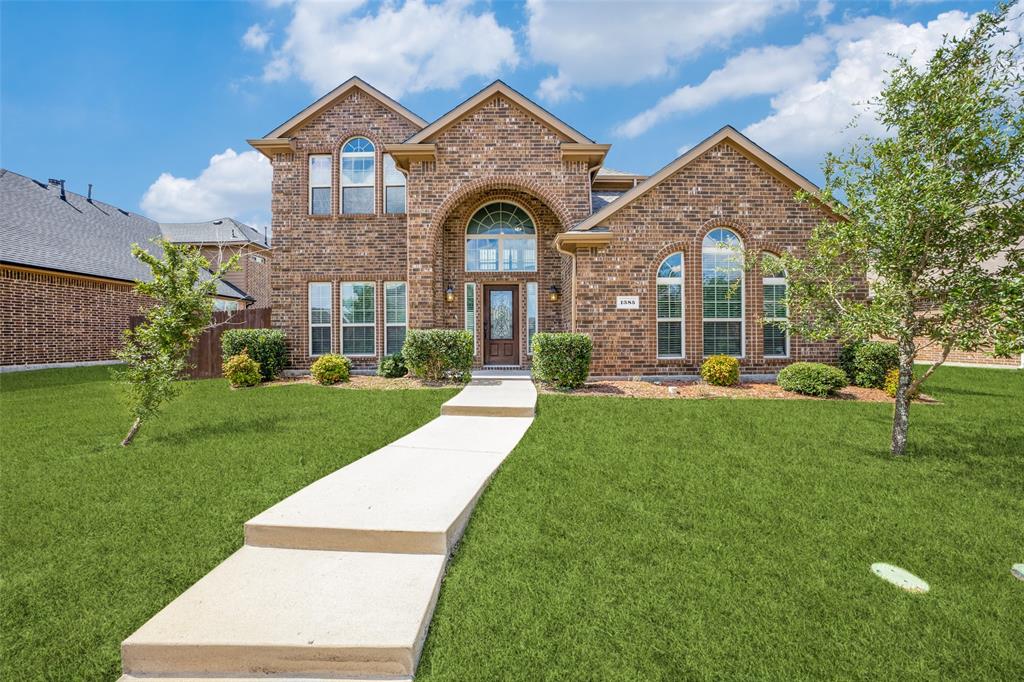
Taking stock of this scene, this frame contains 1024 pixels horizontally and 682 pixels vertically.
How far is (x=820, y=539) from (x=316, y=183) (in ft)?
45.6

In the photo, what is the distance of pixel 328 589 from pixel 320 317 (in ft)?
37.4

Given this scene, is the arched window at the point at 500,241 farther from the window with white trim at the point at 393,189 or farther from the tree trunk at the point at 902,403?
the tree trunk at the point at 902,403

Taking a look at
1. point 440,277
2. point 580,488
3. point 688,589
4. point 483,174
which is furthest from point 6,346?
point 688,589

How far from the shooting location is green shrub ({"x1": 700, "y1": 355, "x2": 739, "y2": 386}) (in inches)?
398

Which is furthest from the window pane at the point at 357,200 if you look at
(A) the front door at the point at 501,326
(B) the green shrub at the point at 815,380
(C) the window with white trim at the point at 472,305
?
(B) the green shrub at the point at 815,380

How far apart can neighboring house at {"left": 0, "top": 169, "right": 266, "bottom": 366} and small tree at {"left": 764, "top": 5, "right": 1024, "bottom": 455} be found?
48.2ft

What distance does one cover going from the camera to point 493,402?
25.2 ft

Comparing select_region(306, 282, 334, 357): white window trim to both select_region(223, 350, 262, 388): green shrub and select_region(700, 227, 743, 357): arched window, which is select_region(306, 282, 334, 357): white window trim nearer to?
select_region(223, 350, 262, 388): green shrub

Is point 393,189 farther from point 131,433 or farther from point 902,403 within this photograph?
point 902,403

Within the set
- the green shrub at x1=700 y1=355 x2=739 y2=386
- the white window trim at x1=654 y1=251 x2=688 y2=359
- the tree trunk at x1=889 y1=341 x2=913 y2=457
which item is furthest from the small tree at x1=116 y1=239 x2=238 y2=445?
the green shrub at x1=700 y1=355 x2=739 y2=386

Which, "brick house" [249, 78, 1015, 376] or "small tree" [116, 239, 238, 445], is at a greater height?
"brick house" [249, 78, 1015, 376]

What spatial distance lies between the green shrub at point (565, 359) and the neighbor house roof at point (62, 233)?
13.1 metres

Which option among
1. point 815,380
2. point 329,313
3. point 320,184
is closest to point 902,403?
point 815,380

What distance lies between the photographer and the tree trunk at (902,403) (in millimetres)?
5406
